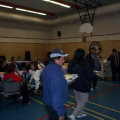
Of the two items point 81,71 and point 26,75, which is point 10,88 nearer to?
point 26,75

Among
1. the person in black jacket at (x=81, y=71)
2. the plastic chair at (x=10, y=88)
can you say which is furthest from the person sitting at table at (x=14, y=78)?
the person in black jacket at (x=81, y=71)

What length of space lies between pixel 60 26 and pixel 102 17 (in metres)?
4.47

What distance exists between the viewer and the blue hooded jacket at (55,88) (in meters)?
1.65

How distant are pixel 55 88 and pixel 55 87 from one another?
11 mm

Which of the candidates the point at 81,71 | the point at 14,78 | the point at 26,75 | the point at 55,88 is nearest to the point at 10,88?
the point at 14,78

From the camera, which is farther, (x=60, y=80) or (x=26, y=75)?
(x=26, y=75)

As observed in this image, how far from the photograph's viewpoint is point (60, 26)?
1385 centimetres

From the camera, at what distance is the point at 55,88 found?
5.40ft

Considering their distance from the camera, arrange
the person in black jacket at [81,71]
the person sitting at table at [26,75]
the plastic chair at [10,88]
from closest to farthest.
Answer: the person in black jacket at [81,71] < the plastic chair at [10,88] < the person sitting at table at [26,75]

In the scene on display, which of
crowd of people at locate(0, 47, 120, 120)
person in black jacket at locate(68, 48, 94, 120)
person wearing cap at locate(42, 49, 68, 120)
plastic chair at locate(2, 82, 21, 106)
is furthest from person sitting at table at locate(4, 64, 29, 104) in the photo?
person wearing cap at locate(42, 49, 68, 120)

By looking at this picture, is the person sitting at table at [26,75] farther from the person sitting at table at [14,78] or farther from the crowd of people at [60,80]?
the person sitting at table at [14,78]

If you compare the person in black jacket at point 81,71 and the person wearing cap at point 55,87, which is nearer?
the person wearing cap at point 55,87

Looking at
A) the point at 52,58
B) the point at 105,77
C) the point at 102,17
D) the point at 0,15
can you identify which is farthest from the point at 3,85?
the point at 102,17

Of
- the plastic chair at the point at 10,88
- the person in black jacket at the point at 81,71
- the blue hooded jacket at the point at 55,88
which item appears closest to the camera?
the blue hooded jacket at the point at 55,88
